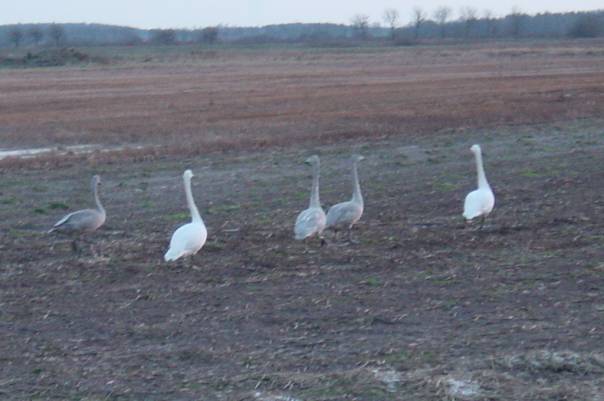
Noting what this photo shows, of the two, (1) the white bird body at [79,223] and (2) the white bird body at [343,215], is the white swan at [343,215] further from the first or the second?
(1) the white bird body at [79,223]

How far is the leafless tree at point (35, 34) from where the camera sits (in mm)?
152250

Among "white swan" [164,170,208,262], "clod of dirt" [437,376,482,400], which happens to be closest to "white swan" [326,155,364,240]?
"white swan" [164,170,208,262]

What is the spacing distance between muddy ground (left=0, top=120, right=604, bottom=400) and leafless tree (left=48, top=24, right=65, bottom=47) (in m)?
131

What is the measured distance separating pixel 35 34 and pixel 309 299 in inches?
5840

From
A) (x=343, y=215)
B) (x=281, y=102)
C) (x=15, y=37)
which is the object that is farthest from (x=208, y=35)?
(x=343, y=215)

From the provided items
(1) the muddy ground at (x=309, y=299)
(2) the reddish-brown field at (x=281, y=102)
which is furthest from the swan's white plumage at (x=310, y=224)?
(2) the reddish-brown field at (x=281, y=102)

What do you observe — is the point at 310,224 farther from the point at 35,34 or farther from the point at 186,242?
the point at 35,34

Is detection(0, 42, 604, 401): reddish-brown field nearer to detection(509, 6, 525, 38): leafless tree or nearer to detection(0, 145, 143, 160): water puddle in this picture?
detection(0, 145, 143, 160): water puddle

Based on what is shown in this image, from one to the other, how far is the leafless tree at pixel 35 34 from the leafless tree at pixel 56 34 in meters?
1.26

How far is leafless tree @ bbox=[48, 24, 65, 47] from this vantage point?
14425 centimetres

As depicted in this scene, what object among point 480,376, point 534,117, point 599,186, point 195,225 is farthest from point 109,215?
point 534,117

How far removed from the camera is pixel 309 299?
959 cm

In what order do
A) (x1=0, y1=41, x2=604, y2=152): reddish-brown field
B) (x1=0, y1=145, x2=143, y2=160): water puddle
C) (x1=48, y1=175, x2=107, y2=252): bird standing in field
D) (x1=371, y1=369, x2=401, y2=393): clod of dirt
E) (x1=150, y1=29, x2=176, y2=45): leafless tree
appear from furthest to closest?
1. (x1=150, y1=29, x2=176, y2=45): leafless tree
2. (x1=0, y1=41, x2=604, y2=152): reddish-brown field
3. (x1=0, y1=145, x2=143, y2=160): water puddle
4. (x1=48, y1=175, x2=107, y2=252): bird standing in field
5. (x1=371, y1=369, x2=401, y2=393): clod of dirt

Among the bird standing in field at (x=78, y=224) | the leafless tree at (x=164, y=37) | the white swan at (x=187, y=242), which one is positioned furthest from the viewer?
the leafless tree at (x=164, y=37)
